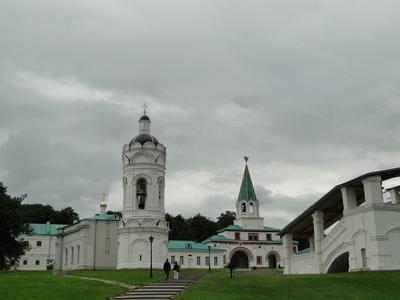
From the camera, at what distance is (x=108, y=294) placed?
21.6m

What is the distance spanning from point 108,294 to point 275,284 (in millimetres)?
7870

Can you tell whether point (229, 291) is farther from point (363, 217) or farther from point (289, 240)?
point (289, 240)

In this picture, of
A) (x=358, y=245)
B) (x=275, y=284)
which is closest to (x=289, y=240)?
(x=358, y=245)

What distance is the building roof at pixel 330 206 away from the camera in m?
30.7

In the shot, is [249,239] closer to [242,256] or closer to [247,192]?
[242,256]

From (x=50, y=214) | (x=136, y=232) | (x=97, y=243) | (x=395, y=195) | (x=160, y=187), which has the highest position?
(x=50, y=214)

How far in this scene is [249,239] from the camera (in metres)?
81.6

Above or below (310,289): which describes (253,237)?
above

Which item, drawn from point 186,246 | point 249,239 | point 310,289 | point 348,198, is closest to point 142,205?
point 186,246

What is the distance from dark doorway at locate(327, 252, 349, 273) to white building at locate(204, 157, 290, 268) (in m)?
42.5

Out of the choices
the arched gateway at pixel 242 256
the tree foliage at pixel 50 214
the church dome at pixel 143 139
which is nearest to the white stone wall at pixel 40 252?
the tree foliage at pixel 50 214

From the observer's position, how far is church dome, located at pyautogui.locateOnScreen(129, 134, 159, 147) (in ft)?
→ 184

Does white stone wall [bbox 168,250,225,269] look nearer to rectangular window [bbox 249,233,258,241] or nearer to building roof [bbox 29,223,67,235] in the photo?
rectangular window [bbox 249,233,258,241]

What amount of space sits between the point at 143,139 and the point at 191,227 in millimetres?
49346
